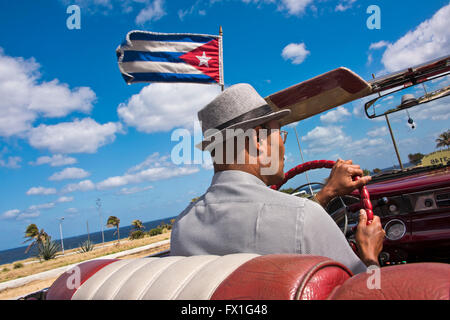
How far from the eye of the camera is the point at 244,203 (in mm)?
1484

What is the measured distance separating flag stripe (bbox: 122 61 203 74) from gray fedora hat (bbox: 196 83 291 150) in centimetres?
466

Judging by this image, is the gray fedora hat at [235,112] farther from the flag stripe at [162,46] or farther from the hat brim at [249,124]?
the flag stripe at [162,46]

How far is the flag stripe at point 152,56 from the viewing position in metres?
6.14

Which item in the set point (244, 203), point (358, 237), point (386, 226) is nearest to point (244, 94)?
point (244, 203)

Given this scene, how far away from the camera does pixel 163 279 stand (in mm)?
970

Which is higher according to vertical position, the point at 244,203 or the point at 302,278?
the point at 244,203

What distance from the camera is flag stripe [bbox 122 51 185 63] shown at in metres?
6.14

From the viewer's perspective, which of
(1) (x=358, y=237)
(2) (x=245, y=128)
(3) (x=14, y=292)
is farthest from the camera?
(3) (x=14, y=292)

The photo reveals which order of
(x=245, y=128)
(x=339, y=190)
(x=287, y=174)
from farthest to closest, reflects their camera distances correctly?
(x=287, y=174)
(x=339, y=190)
(x=245, y=128)

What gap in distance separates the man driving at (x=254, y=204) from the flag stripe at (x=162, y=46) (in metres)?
4.83

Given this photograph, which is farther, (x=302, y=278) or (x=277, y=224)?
(x=277, y=224)

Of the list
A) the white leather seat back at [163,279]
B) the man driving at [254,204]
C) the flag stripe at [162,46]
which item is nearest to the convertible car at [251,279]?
the white leather seat back at [163,279]
